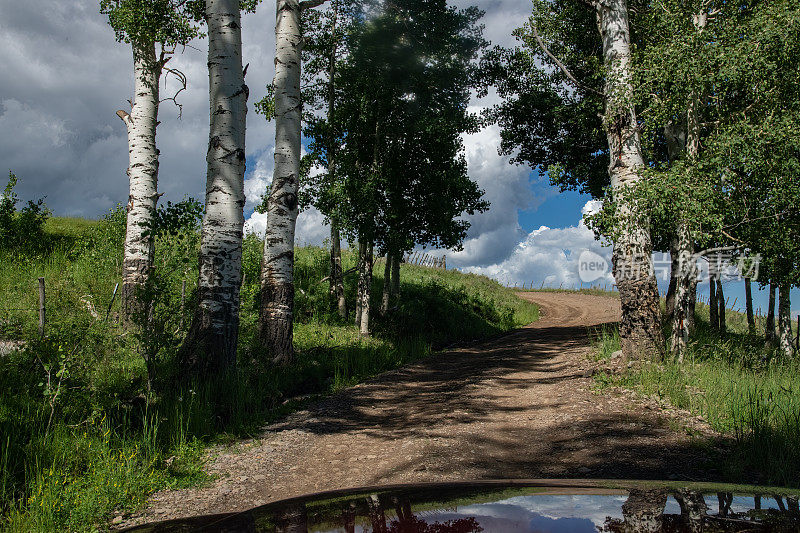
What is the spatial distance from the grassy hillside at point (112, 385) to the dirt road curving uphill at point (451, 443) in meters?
0.49

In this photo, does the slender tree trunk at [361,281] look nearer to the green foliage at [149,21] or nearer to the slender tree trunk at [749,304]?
the green foliage at [149,21]

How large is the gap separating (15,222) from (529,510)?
18.9m

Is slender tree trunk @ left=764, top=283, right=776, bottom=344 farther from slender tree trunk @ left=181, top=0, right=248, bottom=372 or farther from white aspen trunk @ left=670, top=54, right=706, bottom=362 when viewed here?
slender tree trunk @ left=181, top=0, right=248, bottom=372

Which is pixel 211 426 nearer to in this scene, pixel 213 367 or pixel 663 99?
pixel 213 367

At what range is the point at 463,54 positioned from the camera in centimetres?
1709

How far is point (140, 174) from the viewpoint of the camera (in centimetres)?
1145

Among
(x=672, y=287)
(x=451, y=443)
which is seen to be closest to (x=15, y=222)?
(x=451, y=443)

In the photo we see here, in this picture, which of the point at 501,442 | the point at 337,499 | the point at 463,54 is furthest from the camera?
the point at 463,54

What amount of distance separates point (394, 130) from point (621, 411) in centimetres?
1124

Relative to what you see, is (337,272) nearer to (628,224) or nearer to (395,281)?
(395,281)

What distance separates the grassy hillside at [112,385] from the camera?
485 cm

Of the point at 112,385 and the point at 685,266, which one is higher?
the point at 685,266

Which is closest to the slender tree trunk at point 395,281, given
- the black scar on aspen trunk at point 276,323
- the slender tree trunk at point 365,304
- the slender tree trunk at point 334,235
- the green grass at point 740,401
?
the slender tree trunk at point 334,235

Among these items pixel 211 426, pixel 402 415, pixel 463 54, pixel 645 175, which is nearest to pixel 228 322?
pixel 211 426
